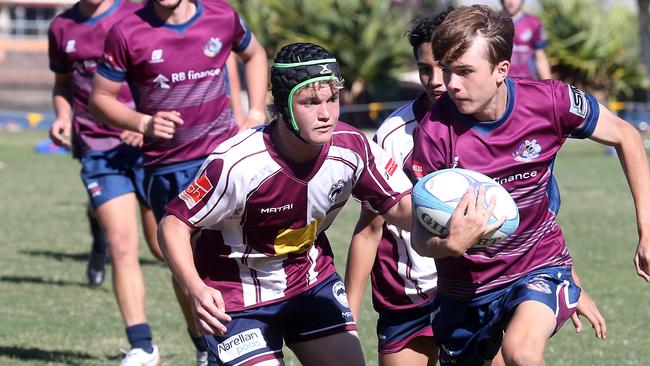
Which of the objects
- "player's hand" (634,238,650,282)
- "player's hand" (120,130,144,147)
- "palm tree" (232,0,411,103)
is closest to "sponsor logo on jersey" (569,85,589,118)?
"player's hand" (634,238,650,282)

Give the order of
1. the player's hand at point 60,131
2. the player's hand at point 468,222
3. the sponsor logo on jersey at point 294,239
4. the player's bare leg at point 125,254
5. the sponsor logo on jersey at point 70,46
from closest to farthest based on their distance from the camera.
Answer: the player's hand at point 468,222
the sponsor logo on jersey at point 294,239
the player's bare leg at point 125,254
the sponsor logo on jersey at point 70,46
the player's hand at point 60,131

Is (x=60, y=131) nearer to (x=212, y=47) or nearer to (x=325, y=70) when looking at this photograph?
(x=212, y=47)

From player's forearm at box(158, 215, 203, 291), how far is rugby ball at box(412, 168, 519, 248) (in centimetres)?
86

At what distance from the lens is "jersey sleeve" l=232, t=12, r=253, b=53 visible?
6742mm

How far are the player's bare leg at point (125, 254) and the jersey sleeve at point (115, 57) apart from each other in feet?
3.18

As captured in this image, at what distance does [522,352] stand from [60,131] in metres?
4.46

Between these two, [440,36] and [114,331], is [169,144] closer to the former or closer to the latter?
[114,331]

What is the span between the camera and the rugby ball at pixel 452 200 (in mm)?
4176

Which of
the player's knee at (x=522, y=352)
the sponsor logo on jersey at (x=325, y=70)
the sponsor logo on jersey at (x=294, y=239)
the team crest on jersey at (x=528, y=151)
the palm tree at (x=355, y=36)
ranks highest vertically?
the sponsor logo on jersey at (x=325, y=70)

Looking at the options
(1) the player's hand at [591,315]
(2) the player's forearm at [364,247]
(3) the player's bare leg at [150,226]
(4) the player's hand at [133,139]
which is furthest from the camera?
(3) the player's bare leg at [150,226]

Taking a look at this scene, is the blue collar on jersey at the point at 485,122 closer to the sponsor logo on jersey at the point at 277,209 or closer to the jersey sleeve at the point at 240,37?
the sponsor logo on jersey at the point at 277,209

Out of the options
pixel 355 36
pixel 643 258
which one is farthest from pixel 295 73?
pixel 355 36

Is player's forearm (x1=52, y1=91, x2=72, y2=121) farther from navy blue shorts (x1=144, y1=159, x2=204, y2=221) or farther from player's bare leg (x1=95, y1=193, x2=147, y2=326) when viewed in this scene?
navy blue shorts (x1=144, y1=159, x2=204, y2=221)

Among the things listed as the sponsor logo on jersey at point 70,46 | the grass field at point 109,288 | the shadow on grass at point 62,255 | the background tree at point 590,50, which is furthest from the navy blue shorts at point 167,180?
the background tree at point 590,50
